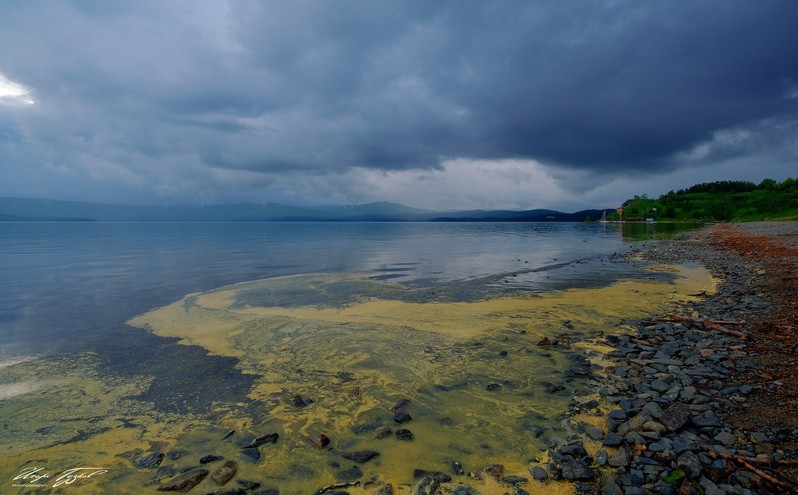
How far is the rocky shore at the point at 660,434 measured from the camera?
5.67m

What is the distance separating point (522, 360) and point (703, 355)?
494 centimetres

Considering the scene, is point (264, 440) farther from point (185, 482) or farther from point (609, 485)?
point (609, 485)

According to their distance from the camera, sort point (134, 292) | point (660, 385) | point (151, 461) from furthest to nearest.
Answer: point (134, 292)
point (660, 385)
point (151, 461)

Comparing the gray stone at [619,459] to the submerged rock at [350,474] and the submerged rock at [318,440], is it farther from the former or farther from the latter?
the submerged rock at [318,440]

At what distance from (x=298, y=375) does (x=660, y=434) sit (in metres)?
8.83

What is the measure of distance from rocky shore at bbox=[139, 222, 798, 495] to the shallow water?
11.1 inches

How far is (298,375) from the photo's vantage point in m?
10.7

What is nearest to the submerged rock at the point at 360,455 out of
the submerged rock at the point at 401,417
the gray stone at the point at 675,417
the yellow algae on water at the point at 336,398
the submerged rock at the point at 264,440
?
the yellow algae on water at the point at 336,398

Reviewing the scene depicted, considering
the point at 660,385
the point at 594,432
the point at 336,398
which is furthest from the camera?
the point at 336,398

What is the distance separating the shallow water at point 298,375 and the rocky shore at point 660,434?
0.93ft

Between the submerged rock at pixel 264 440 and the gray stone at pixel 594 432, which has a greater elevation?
the gray stone at pixel 594 432

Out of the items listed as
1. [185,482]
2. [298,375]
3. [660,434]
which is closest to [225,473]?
[185,482]

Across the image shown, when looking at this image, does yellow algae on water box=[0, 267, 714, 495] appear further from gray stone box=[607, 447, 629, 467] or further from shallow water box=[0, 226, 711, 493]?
gray stone box=[607, 447, 629, 467]
